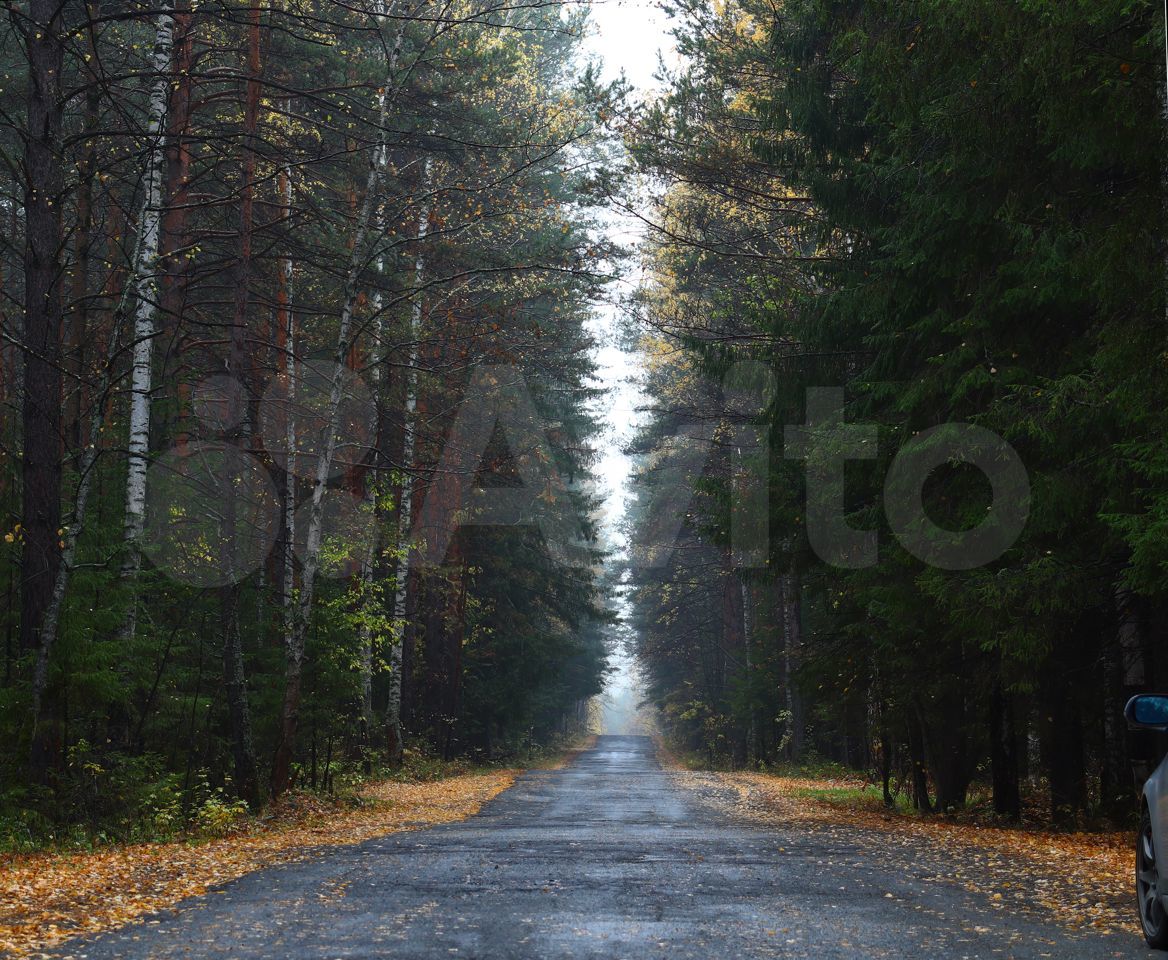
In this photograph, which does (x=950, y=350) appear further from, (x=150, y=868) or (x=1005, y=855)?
(x=150, y=868)

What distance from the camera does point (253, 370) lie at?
71.6 ft

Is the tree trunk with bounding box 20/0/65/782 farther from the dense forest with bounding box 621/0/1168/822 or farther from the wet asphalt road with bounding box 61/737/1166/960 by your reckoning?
the dense forest with bounding box 621/0/1168/822

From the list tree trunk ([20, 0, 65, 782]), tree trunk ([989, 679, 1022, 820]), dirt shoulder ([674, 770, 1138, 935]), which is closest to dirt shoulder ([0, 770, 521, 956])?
tree trunk ([20, 0, 65, 782])

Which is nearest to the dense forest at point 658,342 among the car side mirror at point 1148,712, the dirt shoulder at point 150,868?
the dirt shoulder at point 150,868

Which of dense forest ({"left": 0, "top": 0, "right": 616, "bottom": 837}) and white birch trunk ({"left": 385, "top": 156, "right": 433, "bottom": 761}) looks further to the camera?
white birch trunk ({"left": 385, "top": 156, "right": 433, "bottom": 761})

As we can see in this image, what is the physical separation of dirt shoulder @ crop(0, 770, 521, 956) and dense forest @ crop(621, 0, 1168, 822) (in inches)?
271

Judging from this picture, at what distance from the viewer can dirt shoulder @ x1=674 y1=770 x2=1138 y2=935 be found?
825cm

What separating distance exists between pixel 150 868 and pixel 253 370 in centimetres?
1304

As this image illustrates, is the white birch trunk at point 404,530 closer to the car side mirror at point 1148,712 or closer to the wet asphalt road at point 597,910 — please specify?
the wet asphalt road at point 597,910

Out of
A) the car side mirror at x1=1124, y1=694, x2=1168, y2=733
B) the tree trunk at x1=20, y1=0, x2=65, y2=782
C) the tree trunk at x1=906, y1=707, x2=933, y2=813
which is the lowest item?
the tree trunk at x1=906, y1=707, x2=933, y2=813

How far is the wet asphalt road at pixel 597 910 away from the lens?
650 centimetres

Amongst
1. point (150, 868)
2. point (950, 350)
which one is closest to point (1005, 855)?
point (950, 350)

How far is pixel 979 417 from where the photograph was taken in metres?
12.0

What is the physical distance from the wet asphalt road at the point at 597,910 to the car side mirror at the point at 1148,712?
1.25 meters
